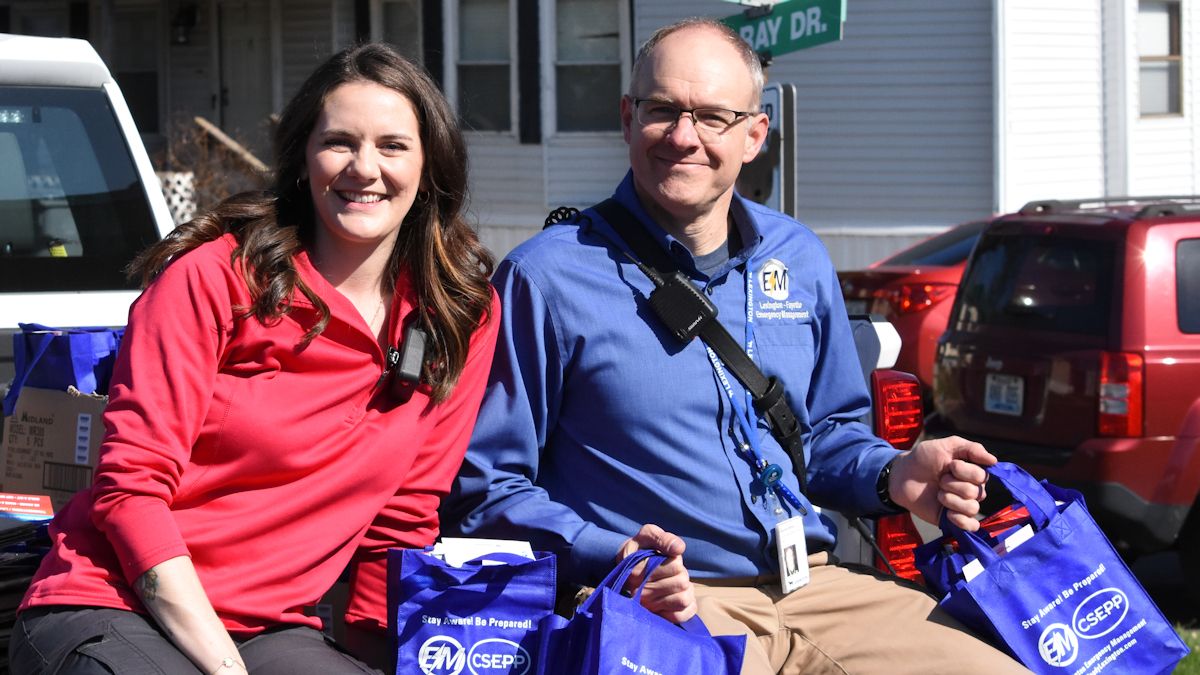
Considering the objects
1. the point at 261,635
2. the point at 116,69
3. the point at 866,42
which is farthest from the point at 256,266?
the point at 116,69

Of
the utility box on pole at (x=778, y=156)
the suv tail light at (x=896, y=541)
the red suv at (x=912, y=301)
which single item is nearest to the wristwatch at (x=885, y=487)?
the suv tail light at (x=896, y=541)

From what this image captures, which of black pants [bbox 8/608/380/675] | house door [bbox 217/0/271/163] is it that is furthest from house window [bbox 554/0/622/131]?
black pants [bbox 8/608/380/675]

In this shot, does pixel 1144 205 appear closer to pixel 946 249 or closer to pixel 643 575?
pixel 946 249

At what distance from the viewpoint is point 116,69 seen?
74.2 ft

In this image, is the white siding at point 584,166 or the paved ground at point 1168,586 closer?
the paved ground at point 1168,586

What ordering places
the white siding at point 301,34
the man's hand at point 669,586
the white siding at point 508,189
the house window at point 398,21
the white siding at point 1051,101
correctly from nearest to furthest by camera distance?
the man's hand at point 669,586 < the white siding at point 1051,101 < the white siding at point 508,189 < the house window at point 398,21 < the white siding at point 301,34

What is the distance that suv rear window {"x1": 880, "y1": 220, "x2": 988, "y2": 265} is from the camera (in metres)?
11.7

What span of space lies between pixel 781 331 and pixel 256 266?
128 cm

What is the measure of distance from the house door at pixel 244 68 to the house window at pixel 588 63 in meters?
5.34

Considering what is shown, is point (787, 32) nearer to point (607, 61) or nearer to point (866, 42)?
point (866, 42)

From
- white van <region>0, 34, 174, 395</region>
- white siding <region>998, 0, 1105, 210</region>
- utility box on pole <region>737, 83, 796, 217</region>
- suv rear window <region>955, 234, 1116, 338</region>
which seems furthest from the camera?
white siding <region>998, 0, 1105, 210</region>

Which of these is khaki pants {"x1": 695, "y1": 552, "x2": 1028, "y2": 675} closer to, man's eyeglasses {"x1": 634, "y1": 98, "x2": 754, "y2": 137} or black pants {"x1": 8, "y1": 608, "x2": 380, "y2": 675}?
black pants {"x1": 8, "y1": 608, "x2": 380, "y2": 675}

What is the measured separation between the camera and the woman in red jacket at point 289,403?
274cm

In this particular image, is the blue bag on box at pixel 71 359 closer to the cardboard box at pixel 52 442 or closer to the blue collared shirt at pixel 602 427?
the cardboard box at pixel 52 442
